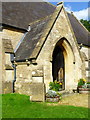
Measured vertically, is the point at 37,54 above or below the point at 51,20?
below

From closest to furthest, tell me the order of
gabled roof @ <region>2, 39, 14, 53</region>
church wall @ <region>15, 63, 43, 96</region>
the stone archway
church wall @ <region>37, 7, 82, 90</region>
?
church wall @ <region>15, 63, 43, 96</region>, church wall @ <region>37, 7, 82, 90</region>, gabled roof @ <region>2, 39, 14, 53</region>, the stone archway

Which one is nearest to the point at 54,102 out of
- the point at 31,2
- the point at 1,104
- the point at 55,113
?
the point at 55,113

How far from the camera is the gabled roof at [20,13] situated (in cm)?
1262

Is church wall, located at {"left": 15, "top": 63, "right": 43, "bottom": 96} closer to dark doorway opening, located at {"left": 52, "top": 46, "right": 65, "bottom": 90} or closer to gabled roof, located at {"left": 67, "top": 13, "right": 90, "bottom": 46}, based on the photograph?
dark doorway opening, located at {"left": 52, "top": 46, "right": 65, "bottom": 90}

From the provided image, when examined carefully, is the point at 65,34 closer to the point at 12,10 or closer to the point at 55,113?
Answer: the point at 12,10

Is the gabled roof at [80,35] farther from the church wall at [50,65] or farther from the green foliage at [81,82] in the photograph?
the green foliage at [81,82]

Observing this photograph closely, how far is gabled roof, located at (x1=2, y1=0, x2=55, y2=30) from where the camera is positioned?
12616 mm

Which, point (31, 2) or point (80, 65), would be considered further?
point (31, 2)

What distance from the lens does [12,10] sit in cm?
1432

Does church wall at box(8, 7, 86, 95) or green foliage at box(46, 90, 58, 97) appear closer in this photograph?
green foliage at box(46, 90, 58, 97)

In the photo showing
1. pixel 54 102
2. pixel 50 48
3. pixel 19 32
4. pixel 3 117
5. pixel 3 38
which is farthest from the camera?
pixel 19 32

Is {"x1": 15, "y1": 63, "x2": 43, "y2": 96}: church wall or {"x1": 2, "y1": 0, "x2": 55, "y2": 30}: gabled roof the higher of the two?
{"x1": 2, "y1": 0, "x2": 55, "y2": 30}: gabled roof

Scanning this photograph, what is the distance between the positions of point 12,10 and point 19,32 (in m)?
→ 3.17

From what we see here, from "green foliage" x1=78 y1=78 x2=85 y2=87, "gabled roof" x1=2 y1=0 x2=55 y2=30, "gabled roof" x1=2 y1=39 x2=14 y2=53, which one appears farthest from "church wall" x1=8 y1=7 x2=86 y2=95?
"gabled roof" x1=2 y1=0 x2=55 y2=30
